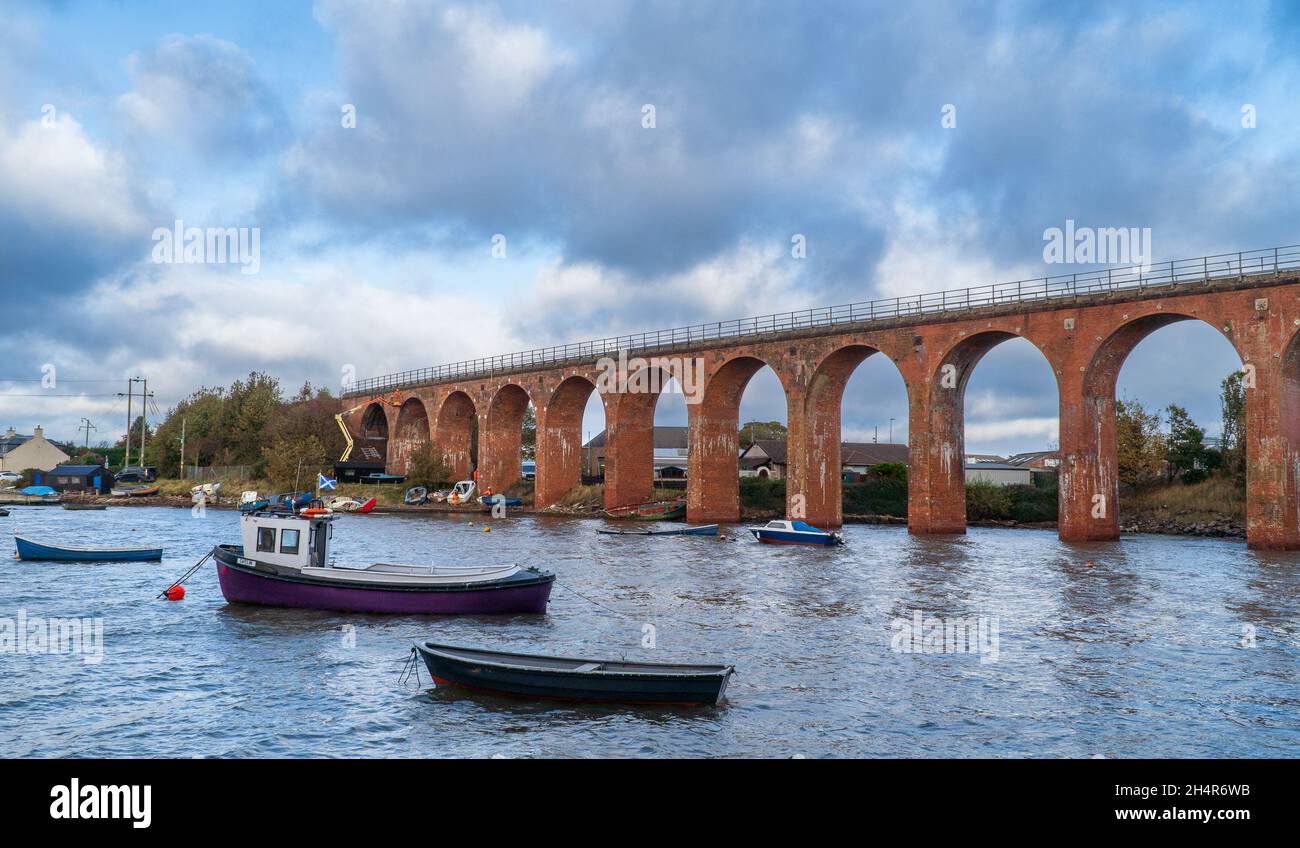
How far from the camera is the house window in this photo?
24.1 m

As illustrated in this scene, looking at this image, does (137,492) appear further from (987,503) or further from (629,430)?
(987,503)

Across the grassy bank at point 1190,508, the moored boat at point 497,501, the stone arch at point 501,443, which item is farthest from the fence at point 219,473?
the grassy bank at point 1190,508

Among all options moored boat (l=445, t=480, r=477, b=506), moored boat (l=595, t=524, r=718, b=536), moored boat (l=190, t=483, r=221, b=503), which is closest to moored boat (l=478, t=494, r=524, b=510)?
moored boat (l=445, t=480, r=477, b=506)

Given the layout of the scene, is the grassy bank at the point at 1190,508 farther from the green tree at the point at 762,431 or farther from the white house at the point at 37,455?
the white house at the point at 37,455

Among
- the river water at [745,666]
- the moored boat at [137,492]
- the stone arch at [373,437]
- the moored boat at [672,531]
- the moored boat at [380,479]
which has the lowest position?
the river water at [745,666]

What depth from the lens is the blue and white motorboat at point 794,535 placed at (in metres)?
42.1

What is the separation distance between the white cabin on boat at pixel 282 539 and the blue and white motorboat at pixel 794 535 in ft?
78.8

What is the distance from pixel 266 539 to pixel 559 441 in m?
45.6

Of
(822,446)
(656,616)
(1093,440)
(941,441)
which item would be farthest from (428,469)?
(656,616)

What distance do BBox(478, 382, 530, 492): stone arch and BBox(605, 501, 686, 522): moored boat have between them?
56.7 feet

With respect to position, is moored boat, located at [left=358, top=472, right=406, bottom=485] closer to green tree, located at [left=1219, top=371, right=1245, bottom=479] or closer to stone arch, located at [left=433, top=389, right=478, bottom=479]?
stone arch, located at [left=433, top=389, right=478, bottom=479]

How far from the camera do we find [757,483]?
6462cm

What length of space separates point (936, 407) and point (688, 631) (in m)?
28.7

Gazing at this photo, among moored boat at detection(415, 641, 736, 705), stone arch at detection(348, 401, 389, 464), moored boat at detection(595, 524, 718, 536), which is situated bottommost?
moored boat at detection(415, 641, 736, 705)
